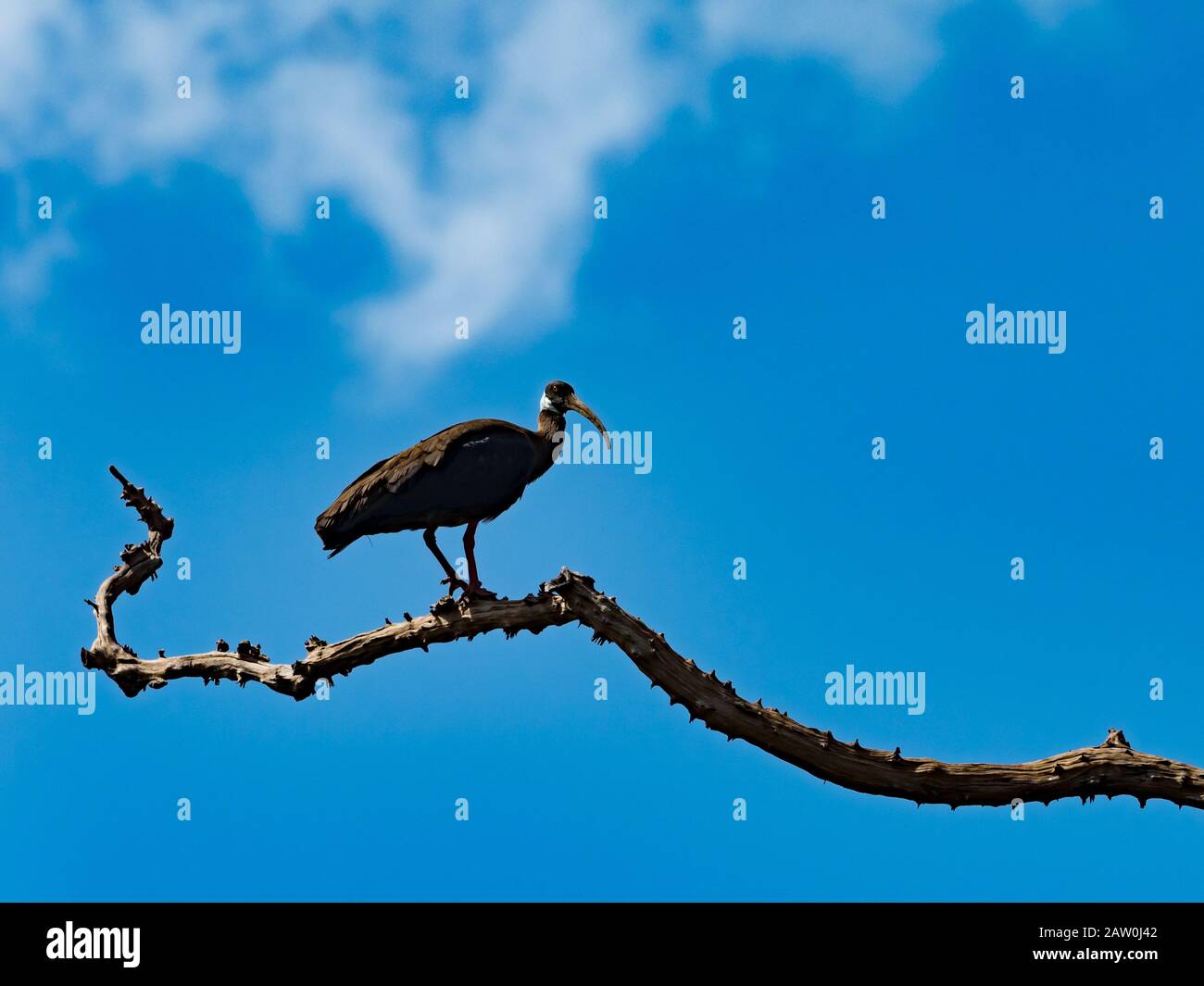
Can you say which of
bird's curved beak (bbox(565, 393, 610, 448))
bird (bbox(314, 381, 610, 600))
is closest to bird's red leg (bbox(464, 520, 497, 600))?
bird (bbox(314, 381, 610, 600))

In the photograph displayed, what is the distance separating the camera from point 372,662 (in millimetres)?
10203

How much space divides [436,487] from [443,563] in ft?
2.26

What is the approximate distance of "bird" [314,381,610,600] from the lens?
9.91 m

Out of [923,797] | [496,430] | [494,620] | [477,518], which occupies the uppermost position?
[496,430]

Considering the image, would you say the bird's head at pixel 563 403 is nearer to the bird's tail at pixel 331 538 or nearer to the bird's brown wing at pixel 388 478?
the bird's brown wing at pixel 388 478

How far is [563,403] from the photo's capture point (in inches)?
426

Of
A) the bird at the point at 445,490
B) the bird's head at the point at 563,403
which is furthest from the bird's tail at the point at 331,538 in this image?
the bird's head at the point at 563,403

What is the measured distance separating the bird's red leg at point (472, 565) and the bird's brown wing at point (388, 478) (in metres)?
0.68

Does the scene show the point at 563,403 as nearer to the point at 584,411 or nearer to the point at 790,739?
the point at 584,411

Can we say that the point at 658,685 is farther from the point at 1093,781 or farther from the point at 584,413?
the point at 1093,781
